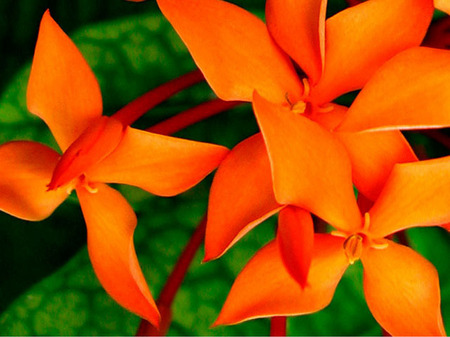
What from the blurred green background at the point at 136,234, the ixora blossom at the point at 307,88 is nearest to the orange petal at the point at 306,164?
the ixora blossom at the point at 307,88

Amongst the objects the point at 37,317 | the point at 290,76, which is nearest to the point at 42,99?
the point at 290,76

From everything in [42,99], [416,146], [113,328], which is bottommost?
[113,328]

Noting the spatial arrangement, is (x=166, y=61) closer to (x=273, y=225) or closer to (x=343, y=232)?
(x=273, y=225)

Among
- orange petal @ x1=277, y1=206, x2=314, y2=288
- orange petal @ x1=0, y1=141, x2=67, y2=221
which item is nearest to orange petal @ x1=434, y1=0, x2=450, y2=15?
orange petal @ x1=277, y1=206, x2=314, y2=288

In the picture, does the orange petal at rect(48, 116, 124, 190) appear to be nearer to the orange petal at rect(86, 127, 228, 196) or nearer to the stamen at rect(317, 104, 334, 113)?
the orange petal at rect(86, 127, 228, 196)

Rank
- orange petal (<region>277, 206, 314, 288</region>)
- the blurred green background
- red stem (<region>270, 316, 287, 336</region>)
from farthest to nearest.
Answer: the blurred green background → red stem (<region>270, 316, 287, 336</region>) → orange petal (<region>277, 206, 314, 288</region>)

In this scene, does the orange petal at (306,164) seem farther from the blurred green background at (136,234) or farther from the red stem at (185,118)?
the blurred green background at (136,234)
